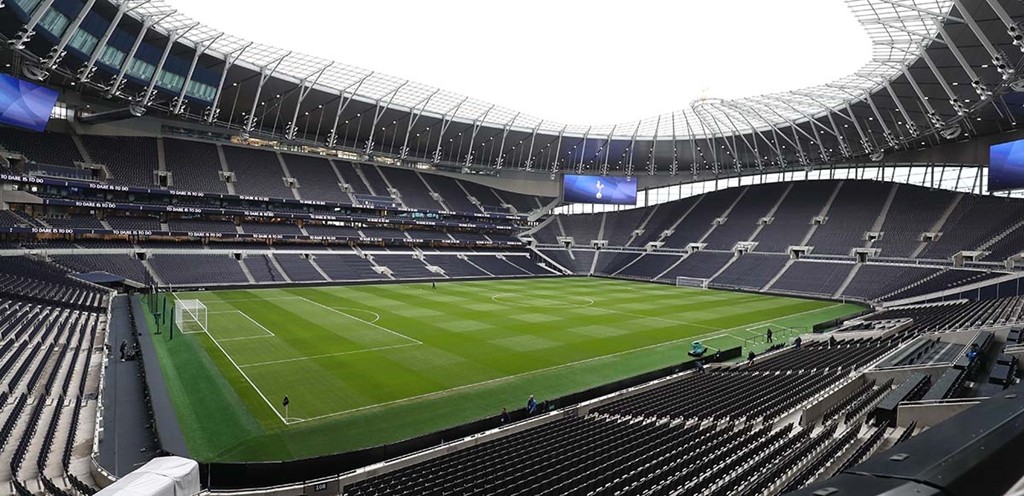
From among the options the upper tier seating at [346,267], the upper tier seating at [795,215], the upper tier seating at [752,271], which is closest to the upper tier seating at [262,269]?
the upper tier seating at [346,267]

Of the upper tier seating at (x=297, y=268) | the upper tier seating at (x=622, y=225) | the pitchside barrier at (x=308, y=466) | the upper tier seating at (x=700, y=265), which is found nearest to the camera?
the pitchside barrier at (x=308, y=466)

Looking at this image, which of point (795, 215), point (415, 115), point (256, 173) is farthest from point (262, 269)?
point (795, 215)

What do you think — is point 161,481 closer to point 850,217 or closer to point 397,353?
point 397,353

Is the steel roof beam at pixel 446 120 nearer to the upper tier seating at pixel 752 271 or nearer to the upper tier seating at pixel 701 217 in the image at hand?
the upper tier seating at pixel 701 217

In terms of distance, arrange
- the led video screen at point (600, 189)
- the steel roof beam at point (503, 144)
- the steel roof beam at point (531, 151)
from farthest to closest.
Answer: the led video screen at point (600, 189) < the steel roof beam at point (531, 151) < the steel roof beam at point (503, 144)

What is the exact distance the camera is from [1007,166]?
42.3 meters

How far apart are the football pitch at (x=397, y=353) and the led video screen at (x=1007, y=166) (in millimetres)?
15503

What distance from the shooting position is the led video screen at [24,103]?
39875 mm

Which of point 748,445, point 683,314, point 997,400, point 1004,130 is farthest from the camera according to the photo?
point 1004,130

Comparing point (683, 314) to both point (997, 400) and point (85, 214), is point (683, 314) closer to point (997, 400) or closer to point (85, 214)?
point (997, 400)

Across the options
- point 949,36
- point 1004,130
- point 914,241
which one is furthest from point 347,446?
point 1004,130

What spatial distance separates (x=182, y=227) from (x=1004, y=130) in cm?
8201

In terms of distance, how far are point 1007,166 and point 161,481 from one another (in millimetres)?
57374

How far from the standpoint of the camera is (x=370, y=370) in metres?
24.0
